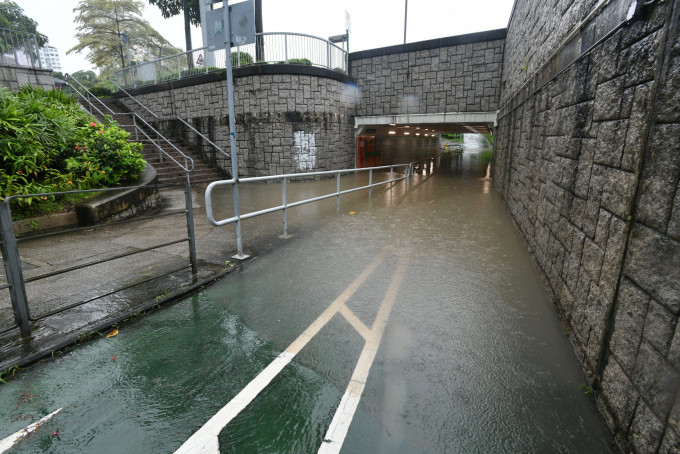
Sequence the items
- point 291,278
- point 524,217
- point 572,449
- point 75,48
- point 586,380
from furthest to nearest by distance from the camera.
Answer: point 75,48
point 524,217
point 291,278
point 586,380
point 572,449

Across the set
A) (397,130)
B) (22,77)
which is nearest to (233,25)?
(22,77)

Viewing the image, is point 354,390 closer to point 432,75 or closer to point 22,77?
point 432,75

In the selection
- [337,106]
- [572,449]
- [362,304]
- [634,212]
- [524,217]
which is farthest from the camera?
[337,106]

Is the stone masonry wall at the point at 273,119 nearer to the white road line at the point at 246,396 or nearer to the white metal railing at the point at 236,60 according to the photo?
the white metal railing at the point at 236,60

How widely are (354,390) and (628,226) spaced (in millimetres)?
1974

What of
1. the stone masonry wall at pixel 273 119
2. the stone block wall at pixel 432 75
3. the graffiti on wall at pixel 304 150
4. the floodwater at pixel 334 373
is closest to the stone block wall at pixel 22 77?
the stone masonry wall at pixel 273 119

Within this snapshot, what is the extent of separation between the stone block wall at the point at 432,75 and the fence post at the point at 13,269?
13.9 metres

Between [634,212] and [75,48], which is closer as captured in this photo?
[634,212]

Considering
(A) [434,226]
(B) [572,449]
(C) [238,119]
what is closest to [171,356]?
(B) [572,449]

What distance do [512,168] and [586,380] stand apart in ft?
20.5

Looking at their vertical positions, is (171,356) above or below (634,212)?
below

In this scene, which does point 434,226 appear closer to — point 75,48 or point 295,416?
point 295,416

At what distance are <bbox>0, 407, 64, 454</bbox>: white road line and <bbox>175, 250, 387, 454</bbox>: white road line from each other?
2.96 ft

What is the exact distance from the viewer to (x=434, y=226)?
6699 millimetres
